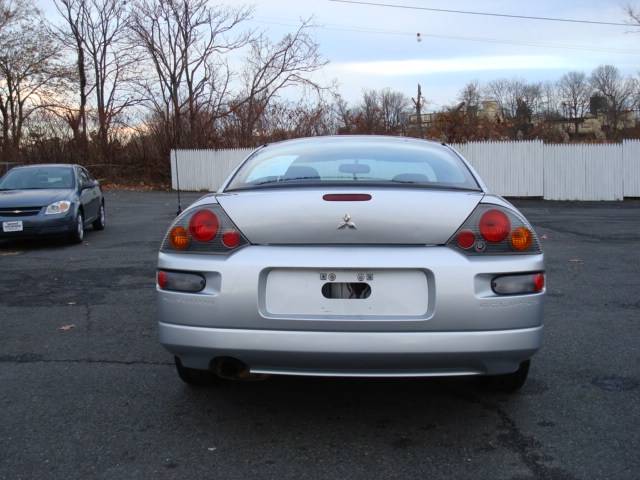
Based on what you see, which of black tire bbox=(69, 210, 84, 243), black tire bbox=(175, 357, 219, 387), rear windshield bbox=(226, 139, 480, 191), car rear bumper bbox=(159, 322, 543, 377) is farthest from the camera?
black tire bbox=(69, 210, 84, 243)

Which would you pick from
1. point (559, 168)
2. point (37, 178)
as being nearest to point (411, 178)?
point (37, 178)

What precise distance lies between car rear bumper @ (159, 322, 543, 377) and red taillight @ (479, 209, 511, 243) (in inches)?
17.0

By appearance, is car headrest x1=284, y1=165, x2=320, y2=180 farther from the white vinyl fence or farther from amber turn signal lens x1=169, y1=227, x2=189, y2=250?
the white vinyl fence

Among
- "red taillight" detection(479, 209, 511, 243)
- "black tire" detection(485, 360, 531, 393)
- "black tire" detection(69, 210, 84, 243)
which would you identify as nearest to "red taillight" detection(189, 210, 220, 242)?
"red taillight" detection(479, 209, 511, 243)

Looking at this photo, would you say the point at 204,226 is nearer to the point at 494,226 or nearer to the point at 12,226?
the point at 494,226

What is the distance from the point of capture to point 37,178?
12070mm

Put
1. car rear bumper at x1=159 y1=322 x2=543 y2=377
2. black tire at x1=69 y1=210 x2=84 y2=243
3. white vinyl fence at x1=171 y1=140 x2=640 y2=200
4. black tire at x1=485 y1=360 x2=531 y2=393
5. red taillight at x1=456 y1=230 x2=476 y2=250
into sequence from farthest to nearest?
white vinyl fence at x1=171 y1=140 x2=640 y2=200 < black tire at x1=69 y1=210 x2=84 y2=243 < black tire at x1=485 y1=360 x2=531 y2=393 < red taillight at x1=456 y1=230 x2=476 y2=250 < car rear bumper at x1=159 y1=322 x2=543 y2=377

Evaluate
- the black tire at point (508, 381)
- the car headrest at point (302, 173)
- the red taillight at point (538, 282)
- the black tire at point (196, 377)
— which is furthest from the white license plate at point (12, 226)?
the red taillight at point (538, 282)

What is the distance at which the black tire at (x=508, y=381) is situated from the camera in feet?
12.4

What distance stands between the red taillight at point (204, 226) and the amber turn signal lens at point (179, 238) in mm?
43

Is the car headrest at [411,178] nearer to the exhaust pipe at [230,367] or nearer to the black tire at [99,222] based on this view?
the exhaust pipe at [230,367]

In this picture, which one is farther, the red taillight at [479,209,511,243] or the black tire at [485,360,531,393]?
the black tire at [485,360,531,393]

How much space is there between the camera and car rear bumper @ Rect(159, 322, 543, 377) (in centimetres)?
296

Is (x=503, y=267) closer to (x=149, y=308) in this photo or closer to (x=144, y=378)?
(x=144, y=378)
